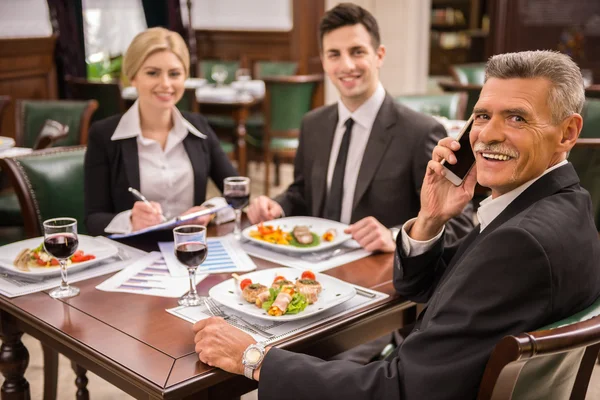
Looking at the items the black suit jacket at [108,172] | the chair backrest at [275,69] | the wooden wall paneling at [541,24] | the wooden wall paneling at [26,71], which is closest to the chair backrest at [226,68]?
the chair backrest at [275,69]

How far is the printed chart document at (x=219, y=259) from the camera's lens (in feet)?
5.84

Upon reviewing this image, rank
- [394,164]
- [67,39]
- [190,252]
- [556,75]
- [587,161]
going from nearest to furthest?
1. [556,75]
2. [190,252]
3. [394,164]
4. [587,161]
5. [67,39]

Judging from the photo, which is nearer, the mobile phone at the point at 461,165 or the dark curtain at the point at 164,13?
the mobile phone at the point at 461,165

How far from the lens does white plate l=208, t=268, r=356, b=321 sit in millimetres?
1446

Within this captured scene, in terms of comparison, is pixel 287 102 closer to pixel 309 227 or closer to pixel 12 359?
pixel 309 227

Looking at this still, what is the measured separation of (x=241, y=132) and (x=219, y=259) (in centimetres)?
378

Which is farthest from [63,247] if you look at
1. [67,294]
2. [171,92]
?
[171,92]

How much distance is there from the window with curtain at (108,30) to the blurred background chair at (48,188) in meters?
4.54

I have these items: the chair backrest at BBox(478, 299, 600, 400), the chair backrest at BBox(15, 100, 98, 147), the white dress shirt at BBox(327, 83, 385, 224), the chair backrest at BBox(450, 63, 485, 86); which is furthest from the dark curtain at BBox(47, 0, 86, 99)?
the chair backrest at BBox(478, 299, 600, 400)

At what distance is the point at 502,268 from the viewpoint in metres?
1.11

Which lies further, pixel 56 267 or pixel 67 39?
pixel 67 39

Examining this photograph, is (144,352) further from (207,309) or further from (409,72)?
(409,72)

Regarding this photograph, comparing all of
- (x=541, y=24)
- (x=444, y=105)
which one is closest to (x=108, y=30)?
(x=444, y=105)

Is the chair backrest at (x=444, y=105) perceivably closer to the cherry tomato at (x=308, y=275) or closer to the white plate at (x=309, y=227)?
the white plate at (x=309, y=227)
